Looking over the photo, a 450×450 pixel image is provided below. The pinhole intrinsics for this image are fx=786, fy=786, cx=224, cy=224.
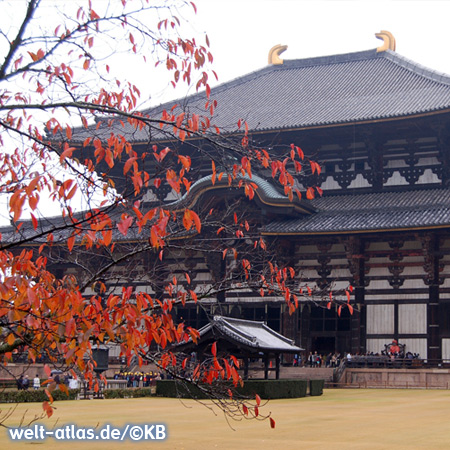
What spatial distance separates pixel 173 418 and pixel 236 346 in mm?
8610

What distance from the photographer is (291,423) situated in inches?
723

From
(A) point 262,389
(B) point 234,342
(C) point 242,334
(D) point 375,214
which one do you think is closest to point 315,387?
(A) point 262,389

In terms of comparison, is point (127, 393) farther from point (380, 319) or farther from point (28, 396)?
point (380, 319)

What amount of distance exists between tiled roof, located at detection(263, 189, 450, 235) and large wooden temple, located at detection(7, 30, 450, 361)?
5cm

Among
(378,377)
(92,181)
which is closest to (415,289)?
(378,377)

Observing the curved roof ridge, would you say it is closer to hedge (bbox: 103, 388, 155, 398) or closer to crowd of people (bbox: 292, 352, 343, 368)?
crowd of people (bbox: 292, 352, 343, 368)

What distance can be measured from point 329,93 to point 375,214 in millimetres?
12600

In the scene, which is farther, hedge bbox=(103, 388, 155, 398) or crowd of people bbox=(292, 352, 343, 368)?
crowd of people bbox=(292, 352, 343, 368)

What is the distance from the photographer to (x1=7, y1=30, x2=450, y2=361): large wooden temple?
3678cm

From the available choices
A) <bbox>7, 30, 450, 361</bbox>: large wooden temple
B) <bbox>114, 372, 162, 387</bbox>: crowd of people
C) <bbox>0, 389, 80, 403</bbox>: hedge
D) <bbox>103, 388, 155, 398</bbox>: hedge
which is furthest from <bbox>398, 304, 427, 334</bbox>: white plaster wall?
<bbox>0, 389, 80, 403</bbox>: hedge

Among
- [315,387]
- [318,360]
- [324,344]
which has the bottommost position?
[315,387]

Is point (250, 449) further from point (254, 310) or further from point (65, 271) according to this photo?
point (65, 271)

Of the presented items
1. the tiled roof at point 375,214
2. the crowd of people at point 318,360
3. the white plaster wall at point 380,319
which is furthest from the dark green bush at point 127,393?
the white plaster wall at point 380,319

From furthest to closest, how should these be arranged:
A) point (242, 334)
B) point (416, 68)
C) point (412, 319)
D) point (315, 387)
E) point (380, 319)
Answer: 1. point (416, 68)
2. point (380, 319)
3. point (412, 319)
4. point (315, 387)
5. point (242, 334)
